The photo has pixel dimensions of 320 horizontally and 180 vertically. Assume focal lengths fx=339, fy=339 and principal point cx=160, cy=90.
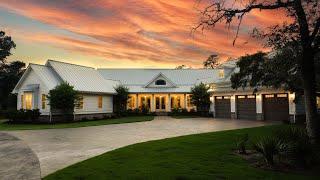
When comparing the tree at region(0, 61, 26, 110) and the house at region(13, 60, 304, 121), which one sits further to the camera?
the tree at region(0, 61, 26, 110)

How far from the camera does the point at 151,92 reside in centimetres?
4759

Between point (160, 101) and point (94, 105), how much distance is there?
12020 mm

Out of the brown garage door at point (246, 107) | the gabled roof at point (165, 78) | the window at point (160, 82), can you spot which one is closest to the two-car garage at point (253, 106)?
the brown garage door at point (246, 107)

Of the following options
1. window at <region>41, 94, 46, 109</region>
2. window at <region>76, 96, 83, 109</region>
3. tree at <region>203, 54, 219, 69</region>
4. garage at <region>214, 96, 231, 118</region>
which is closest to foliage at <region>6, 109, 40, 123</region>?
window at <region>41, 94, 46, 109</region>

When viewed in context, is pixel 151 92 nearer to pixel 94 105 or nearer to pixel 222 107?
pixel 94 105

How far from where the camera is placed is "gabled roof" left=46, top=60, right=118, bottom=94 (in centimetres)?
3699

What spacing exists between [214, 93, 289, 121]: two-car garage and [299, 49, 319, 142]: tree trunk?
60.3ft

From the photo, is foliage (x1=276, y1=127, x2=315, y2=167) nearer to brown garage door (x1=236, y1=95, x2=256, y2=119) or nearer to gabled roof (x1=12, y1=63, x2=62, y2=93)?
brown garage door (x1=236, y1=95, x2=256, y2=119)

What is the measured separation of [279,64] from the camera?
1916 cm

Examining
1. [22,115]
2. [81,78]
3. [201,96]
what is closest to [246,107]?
[201,96]

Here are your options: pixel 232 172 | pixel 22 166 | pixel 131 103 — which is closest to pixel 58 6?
pixel 22 166

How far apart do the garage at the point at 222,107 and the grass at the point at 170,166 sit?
25.7m

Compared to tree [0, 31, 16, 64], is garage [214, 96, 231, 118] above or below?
below

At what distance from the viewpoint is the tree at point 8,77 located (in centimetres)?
5219
